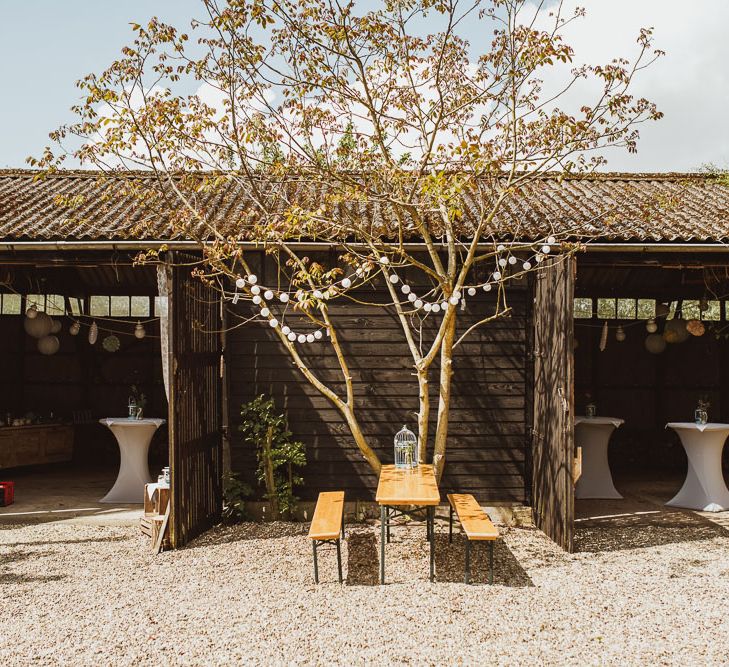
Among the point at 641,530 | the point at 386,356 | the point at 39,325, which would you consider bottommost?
the point at 641,530

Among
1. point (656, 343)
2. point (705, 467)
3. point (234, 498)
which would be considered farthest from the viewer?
point (656, 343)

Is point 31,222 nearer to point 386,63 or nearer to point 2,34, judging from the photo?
point 2,34

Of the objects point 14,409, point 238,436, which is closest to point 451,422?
point 238,436

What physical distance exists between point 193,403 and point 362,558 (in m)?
2.17

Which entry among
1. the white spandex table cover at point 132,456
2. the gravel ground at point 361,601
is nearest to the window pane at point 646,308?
the gravel ground at point 361,601

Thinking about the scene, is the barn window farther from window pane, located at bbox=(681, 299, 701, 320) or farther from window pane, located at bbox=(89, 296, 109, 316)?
window pane, located at bbox=(89, 296, 109, 316)

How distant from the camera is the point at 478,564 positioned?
5.91m

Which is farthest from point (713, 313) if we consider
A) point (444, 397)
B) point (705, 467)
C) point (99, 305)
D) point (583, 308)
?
point (99, 305)

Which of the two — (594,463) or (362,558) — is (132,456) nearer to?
(362,558)

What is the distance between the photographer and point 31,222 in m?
8.13

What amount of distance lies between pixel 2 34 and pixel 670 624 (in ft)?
25.0

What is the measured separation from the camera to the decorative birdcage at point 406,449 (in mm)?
6785

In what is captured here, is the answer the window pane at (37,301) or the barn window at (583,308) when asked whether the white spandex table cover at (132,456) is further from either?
the barn window at (583,308)

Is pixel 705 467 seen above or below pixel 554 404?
below
